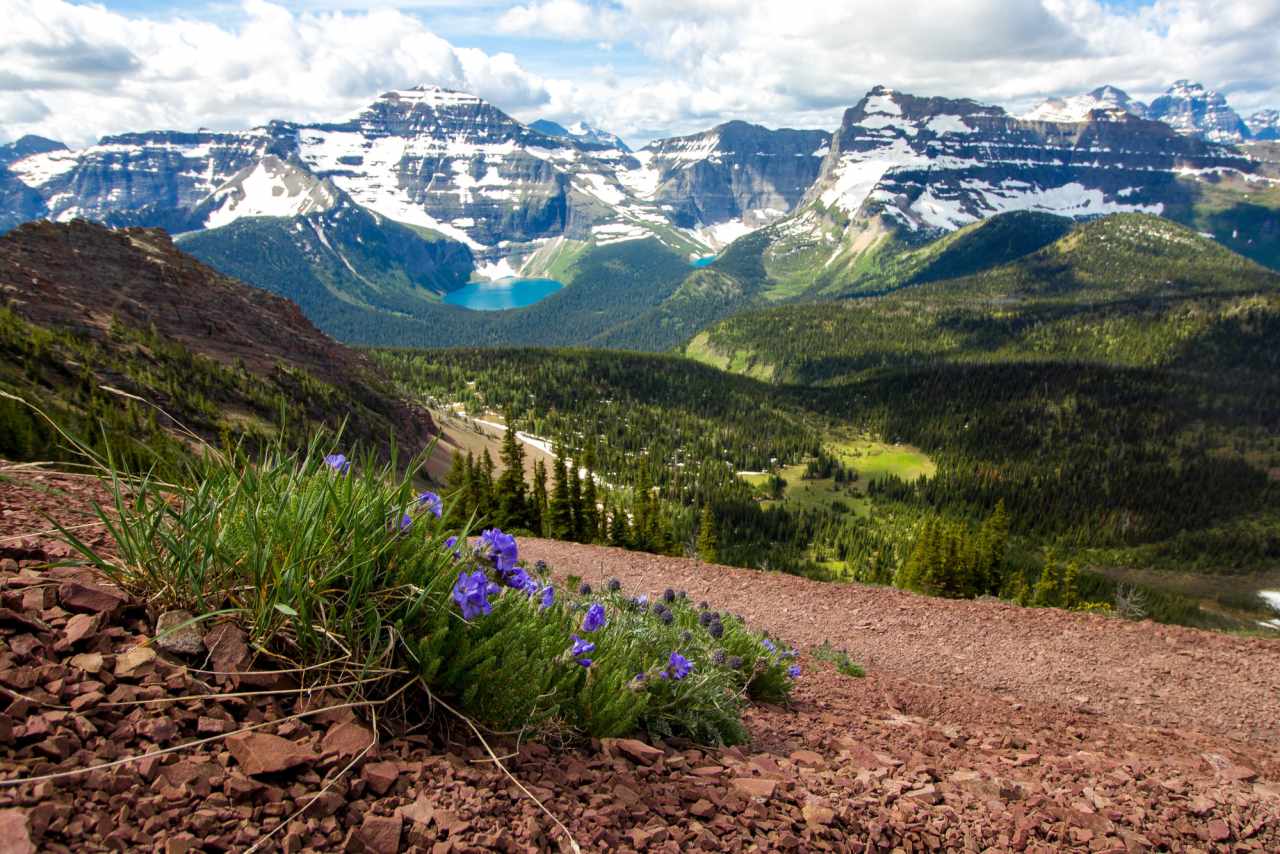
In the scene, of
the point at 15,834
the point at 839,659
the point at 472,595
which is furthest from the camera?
the point at 839,659

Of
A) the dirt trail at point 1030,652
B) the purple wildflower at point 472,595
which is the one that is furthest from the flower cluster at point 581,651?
the dirt trail at point 1030,652

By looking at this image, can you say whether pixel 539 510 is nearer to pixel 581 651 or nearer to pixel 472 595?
pixel 581 651

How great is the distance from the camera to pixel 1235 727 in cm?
1045

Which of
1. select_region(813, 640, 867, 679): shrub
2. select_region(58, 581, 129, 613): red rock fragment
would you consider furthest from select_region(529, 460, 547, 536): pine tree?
select_region(58, 581, 129, 613): red rock fragment

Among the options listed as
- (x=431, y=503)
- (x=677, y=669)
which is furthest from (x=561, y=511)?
(x=431, y=503)

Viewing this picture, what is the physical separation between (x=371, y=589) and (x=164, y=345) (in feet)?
244

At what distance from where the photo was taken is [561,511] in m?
55.1

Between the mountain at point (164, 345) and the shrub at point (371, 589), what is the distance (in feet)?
109

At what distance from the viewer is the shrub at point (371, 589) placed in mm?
3643

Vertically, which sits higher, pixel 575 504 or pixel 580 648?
pixel 580 648

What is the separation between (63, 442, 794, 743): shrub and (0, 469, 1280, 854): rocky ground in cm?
20

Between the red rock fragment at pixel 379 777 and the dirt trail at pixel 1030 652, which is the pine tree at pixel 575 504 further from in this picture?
the red rock fragment at pixel 379 777

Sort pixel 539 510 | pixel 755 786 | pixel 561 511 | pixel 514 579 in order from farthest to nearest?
1. pixel 539 510
2. pixel 561 511
3. pixel 514 579
4. pixel 755 786

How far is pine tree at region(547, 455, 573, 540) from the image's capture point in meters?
53.0
